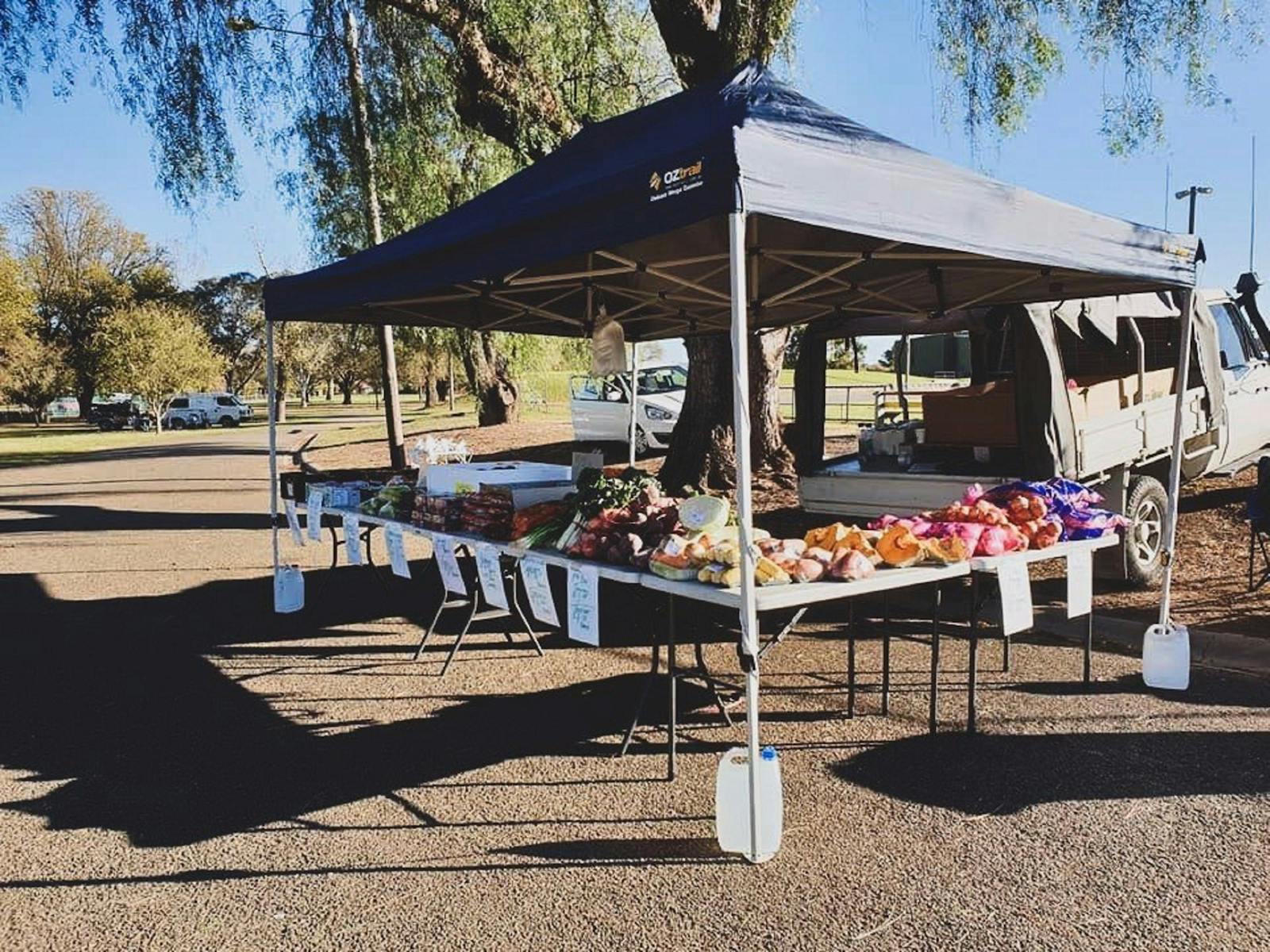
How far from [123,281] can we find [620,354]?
5754 cm

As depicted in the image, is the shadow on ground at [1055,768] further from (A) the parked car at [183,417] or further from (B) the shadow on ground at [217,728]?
(A) the parked car at [183,417]

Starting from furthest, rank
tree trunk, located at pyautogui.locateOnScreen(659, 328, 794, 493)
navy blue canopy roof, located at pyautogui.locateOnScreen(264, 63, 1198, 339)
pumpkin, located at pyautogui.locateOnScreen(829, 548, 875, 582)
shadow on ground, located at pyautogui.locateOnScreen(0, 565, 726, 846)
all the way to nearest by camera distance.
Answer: tree trunk, located at pyautogui.locateOnScreen(659, 328, 794, 493) < shadow on ground, located at pyautogui.locateOnScreen(0, 565, 726, 846) < pumpkin, located at pyautogui.locateOnScreen(829, 548, 875, 582) < navy blue canopy roof, located at pyautogui.locateOnScreen(264, 63, 1198, 339)

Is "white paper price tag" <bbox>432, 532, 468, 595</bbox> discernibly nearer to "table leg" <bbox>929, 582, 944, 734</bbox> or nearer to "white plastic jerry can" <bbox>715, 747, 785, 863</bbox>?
"white plastic jerry can" <bbox>715, 747, 785, 863</bbox>

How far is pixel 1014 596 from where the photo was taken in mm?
4137

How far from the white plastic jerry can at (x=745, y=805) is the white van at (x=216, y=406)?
175 ft

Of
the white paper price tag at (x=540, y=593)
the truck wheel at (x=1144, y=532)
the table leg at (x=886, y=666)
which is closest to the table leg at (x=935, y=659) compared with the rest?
the table leg at (x=886, y=666)

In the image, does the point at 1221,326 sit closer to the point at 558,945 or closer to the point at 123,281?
the point at 558,945

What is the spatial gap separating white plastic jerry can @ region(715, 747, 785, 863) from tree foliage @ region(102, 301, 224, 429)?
148 ft

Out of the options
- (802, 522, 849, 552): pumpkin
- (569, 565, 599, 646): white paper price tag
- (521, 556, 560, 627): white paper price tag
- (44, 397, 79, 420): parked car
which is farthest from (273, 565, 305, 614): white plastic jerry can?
(44, 397, 79, 420): parked car

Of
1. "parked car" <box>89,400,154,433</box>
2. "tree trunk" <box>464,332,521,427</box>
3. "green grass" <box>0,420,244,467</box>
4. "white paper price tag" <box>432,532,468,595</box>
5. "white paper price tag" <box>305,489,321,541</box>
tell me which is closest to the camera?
"white paper price tag" <box>432,532,468,595</box>

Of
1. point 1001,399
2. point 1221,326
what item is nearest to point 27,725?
point 1001,399

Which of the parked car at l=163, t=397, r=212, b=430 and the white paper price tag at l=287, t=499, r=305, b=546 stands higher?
the parked car at l=163, t=397, r=212, b=430

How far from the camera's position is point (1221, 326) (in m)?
8.40

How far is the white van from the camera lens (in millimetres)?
51531
